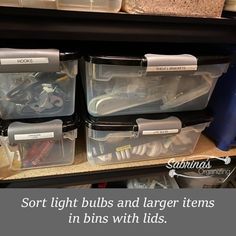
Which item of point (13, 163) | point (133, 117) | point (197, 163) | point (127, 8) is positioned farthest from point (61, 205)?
point (127, 8)

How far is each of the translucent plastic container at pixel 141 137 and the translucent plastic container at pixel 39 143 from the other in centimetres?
6

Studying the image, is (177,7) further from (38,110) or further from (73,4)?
(38,110)

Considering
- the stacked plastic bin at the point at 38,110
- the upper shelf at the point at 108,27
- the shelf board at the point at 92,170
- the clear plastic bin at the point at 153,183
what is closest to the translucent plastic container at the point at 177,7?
the upper shelf at the point at 108,27

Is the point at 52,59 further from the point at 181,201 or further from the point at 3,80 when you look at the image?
the point at 181,201

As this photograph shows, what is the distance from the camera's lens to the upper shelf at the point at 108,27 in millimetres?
421

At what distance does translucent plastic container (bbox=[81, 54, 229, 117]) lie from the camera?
1.68ft

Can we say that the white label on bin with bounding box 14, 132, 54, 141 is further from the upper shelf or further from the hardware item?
the upper shelf

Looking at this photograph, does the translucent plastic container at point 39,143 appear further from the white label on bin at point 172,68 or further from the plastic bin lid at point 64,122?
the white label on bin at point 172,68

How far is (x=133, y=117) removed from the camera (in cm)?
63

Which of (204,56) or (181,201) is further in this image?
(181,201)

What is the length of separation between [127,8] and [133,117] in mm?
282

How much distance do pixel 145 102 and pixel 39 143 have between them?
0.32m

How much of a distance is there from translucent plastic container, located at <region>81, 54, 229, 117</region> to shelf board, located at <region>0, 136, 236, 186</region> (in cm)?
17

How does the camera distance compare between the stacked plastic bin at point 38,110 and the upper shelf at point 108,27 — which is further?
the stacked plastic bin at point 38,110
